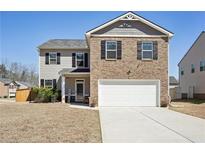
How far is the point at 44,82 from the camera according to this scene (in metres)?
28.5

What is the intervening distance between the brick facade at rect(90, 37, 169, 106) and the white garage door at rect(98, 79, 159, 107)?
0.38m

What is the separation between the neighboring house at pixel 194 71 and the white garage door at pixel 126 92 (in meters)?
9.37

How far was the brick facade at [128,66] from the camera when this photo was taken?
2155 cm

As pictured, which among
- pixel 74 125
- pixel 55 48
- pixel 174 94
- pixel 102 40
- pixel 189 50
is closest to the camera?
pixel 74 125

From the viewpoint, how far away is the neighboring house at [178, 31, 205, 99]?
29.3 metres

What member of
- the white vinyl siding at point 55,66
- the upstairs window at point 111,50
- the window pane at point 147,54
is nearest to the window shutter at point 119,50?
the upstairs window at point 111,50

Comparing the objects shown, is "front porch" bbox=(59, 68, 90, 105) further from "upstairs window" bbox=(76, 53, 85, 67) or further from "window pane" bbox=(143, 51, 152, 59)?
"window pane" bbox=(143, 51, 152, 59)

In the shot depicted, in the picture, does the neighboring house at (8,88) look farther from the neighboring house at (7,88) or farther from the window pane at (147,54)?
the window pane at (147,54)

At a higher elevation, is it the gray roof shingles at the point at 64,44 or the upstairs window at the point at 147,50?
the gray roof shingles at the point at 64,44

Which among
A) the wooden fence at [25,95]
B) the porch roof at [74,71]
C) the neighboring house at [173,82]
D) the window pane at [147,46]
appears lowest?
the wooden fence at [25,95]

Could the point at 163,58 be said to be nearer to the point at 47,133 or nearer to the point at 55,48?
the point at 55,48
